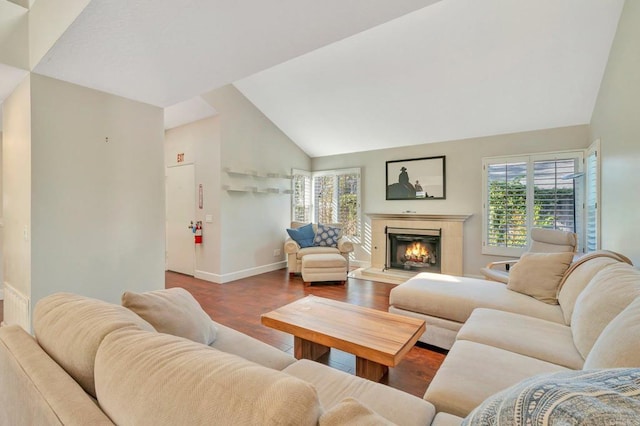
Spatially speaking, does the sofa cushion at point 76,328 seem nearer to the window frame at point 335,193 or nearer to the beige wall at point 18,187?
the beige wall at point 18,187

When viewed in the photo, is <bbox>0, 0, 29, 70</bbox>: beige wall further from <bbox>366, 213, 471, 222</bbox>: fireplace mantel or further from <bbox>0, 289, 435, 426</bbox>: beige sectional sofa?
<bbox>366, 213, 471, 222</bbox>: fireplace mantel

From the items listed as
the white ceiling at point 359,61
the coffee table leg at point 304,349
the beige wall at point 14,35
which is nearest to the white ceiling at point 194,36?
the white ceiling at point 359,61

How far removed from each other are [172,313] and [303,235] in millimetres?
3984

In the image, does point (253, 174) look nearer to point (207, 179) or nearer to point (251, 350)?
point (207, 179)

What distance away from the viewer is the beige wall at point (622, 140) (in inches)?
83.4

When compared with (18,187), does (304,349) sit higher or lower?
lower

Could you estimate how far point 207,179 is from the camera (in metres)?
4.74

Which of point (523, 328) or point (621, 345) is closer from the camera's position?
point (621, 345)

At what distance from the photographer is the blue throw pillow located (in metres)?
5.25

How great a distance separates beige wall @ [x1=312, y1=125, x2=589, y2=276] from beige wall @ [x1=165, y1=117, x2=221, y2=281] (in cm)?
275

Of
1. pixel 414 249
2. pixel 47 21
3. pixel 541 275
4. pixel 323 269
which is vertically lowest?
pixel 323 269

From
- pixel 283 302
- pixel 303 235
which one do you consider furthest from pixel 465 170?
pixel 283 302

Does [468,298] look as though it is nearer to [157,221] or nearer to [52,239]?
[157,221]

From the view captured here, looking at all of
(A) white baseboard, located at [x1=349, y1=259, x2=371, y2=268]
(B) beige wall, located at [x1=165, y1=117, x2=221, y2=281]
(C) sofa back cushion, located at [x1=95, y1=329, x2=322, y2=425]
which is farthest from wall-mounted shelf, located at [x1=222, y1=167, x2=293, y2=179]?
(C) sofa back cushion, located at [x1=95, y1=329, x2=322, y2=425]
